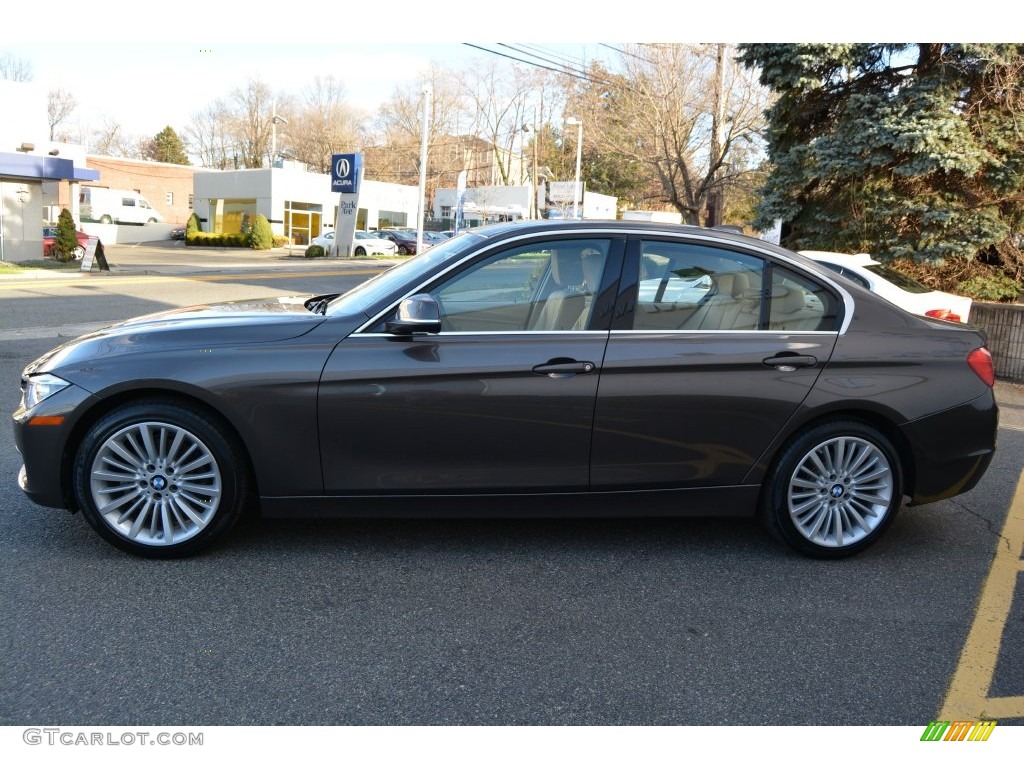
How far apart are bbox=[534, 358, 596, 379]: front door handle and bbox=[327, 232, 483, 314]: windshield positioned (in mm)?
738

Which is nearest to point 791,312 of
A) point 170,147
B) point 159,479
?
point 159,479

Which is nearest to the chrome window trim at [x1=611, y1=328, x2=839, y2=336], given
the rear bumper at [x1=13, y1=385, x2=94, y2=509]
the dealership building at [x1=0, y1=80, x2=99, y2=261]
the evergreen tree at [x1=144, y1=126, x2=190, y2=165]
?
the rear bumper at [x1=13, y1=385, x2=94, y2=509]

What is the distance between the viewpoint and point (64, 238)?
27.3 m

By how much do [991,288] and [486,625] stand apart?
11.9 metres

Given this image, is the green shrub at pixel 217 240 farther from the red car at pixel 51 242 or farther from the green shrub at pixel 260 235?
the red car at pixel 51 242

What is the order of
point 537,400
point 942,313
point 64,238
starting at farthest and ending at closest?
point 64,238
point 942,313
point 537,400

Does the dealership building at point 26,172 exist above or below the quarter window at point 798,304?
above

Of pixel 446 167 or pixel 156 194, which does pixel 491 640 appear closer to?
pixel 156 194

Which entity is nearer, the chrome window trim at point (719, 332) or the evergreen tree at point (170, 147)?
the chrome window trim at point (719, 332)

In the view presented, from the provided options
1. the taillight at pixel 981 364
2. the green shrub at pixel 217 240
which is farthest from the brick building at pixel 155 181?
the taillight at pixel 981 364

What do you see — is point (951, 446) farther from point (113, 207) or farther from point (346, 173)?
point (113, 207)

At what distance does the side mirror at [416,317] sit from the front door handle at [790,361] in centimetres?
166

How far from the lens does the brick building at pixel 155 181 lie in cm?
6288

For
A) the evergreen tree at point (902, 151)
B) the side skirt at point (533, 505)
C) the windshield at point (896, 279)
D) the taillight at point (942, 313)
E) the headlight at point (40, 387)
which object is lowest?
the side skirt at point (533, 505)
